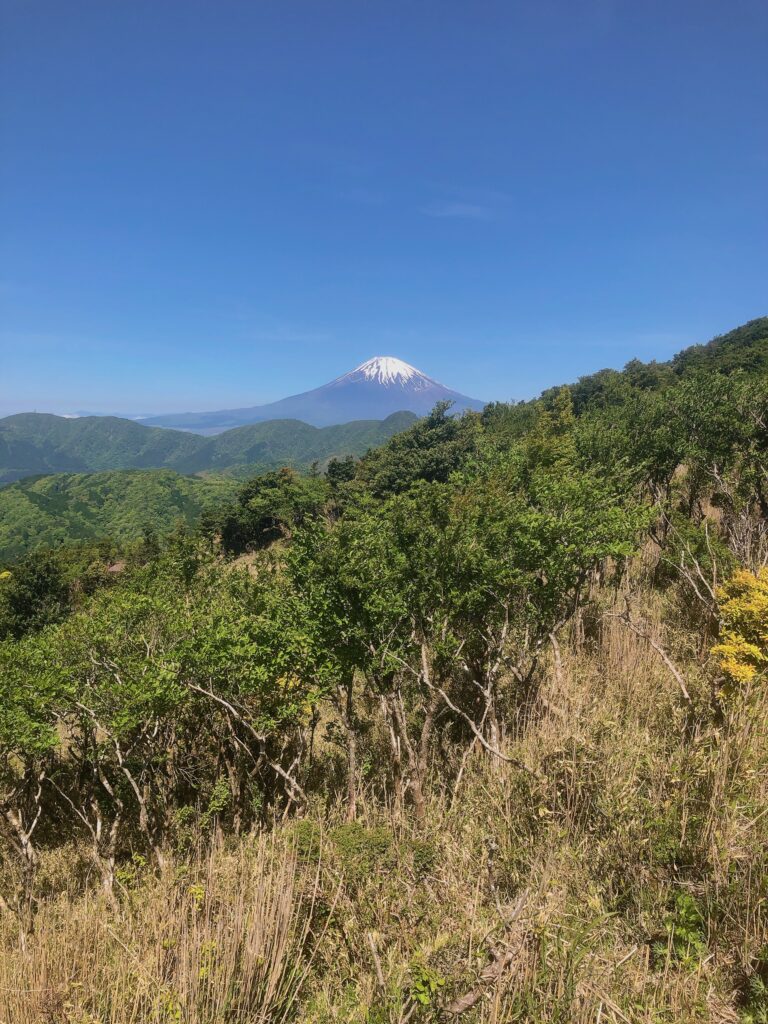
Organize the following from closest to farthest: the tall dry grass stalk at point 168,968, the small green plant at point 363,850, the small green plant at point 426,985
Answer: the small green plant at point 426,985
the tall dry grass stalk at point 168,968
the small green plant at point 363,850

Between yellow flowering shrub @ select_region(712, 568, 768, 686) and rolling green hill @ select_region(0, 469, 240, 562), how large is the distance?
110858 mm

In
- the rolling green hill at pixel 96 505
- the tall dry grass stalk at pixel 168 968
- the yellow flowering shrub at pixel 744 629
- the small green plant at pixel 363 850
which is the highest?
the rolling green hill at pixel 96 505

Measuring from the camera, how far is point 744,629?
6.93 m

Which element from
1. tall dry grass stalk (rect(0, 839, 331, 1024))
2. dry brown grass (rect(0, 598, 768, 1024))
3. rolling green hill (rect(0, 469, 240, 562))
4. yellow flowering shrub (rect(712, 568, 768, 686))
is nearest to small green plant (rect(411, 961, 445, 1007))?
dry brown grass (rect(0, 598, 768, 1024))

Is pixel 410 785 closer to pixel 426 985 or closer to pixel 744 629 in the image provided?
pixel 426 985

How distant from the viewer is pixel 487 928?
3.12m

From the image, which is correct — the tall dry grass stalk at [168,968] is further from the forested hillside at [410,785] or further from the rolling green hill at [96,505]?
the rolling green hill at [96,505]

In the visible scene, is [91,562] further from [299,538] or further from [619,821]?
[619,821]

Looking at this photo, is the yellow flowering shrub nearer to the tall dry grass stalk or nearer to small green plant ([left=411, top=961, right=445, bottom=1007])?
small green plant ([left=411, top=961, right=445, bottom=1007])

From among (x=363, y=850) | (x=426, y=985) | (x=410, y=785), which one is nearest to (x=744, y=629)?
(x=410, y=785)

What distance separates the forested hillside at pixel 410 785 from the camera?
3.03 metres

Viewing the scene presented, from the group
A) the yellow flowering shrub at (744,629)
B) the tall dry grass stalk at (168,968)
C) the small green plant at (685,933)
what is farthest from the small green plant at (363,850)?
the yellow flowering shrub at (744,629)

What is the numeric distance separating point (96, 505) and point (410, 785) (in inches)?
6385

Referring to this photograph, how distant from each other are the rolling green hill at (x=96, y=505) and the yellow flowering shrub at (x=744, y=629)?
11086 centimetres
